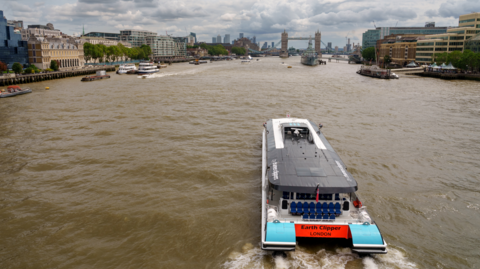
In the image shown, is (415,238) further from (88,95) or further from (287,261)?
(88,95)

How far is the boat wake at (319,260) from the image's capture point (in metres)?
8.58

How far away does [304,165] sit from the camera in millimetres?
10477

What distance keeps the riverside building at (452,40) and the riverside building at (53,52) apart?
96321 millimetres

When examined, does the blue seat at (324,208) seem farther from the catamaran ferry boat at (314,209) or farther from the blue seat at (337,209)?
the blue seat at (337,209)

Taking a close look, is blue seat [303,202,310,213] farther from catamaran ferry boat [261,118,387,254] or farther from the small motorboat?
the small motorboat

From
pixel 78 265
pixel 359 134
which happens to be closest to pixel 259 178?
pixel 78 265

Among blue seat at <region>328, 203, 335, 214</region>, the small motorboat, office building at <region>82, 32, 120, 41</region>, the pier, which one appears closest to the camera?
blue seat at <region>328, 203, 335, 214</region>

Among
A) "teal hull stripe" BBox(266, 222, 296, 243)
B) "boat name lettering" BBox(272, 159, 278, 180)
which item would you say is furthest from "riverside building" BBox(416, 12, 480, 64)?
"teal hull stripe" BBox(266, 222, 296, 243)

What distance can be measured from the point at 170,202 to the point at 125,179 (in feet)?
10.7

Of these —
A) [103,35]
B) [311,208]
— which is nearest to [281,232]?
[311,208]

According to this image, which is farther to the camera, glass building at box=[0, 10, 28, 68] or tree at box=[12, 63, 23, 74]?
glass building at box=[0, 10, 28, 68]

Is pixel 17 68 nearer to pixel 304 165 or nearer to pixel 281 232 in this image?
pixel 304 165

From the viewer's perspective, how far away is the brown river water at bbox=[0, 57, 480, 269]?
9352mm

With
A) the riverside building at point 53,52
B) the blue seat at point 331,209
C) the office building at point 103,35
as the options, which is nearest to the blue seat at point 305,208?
the blue seat at point 331,209
